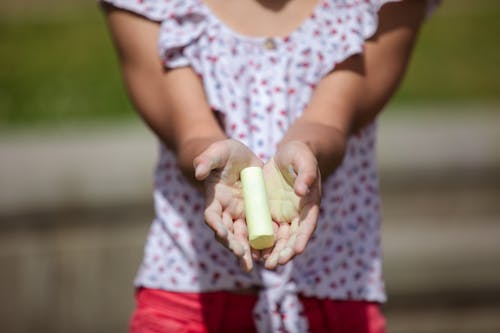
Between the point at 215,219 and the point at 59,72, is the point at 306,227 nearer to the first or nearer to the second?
the point at 215,219

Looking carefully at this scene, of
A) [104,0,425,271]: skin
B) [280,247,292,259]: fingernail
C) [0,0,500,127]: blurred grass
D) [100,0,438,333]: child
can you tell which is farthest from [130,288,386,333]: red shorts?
[0,0,500,127]: blurred grass

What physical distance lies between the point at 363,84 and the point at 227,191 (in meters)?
0.35

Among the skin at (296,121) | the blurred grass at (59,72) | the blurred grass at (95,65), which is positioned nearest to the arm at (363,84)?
the skin at (296,121)

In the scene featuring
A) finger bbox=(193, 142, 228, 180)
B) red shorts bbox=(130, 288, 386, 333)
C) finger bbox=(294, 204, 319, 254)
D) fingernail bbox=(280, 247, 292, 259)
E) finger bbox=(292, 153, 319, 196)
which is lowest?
red shorts bbox=(130, 288, 386, 333)

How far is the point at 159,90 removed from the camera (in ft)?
5.06

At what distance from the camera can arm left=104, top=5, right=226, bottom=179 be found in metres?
1.46

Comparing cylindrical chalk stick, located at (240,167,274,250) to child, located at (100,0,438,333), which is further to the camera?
child, located at (100,0,438,333)

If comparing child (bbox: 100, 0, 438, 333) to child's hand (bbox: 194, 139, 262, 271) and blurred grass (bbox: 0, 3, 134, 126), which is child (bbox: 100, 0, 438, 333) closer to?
child's hand (bbox: 194, 139, 262, 271)

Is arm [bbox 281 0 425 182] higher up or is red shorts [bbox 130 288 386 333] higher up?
arm [bbox 281 0 425 182]

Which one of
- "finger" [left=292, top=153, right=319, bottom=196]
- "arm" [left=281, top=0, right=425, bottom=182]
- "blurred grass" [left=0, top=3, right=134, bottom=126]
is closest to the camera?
"finger" [left=292, top=153, right=319, bottom=196]

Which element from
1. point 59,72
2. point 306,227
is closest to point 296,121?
point 306,227

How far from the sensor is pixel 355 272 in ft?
5.19

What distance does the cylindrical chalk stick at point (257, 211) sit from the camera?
1.22 m

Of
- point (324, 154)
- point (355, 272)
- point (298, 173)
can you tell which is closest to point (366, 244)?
point (355, 272)
